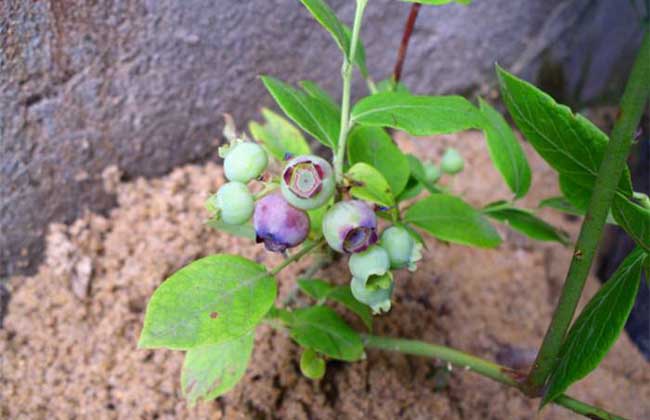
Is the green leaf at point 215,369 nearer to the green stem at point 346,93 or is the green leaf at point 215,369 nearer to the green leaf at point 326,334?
the green leaf at point 326,334

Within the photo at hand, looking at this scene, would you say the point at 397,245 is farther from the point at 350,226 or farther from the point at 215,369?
the point at 215,369

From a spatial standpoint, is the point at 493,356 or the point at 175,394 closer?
the point at 175,394

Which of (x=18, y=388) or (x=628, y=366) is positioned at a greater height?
(x=18, y=388)

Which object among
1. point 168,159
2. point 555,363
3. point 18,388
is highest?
point 555,363

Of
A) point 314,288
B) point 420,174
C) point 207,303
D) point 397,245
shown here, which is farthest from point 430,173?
point 207,303

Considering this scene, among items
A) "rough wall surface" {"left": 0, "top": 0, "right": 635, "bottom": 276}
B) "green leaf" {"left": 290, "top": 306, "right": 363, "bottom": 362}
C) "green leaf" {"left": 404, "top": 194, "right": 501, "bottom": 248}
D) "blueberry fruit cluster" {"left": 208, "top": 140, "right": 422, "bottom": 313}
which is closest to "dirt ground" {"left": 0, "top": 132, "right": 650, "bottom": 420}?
Result: "rough wall surface" {"left": 0, "top": 0, "right": 635, "bottom": 276}

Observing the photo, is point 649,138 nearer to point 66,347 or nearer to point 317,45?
point 317,45

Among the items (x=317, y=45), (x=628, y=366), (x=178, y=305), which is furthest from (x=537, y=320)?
(x=178, y=305)
